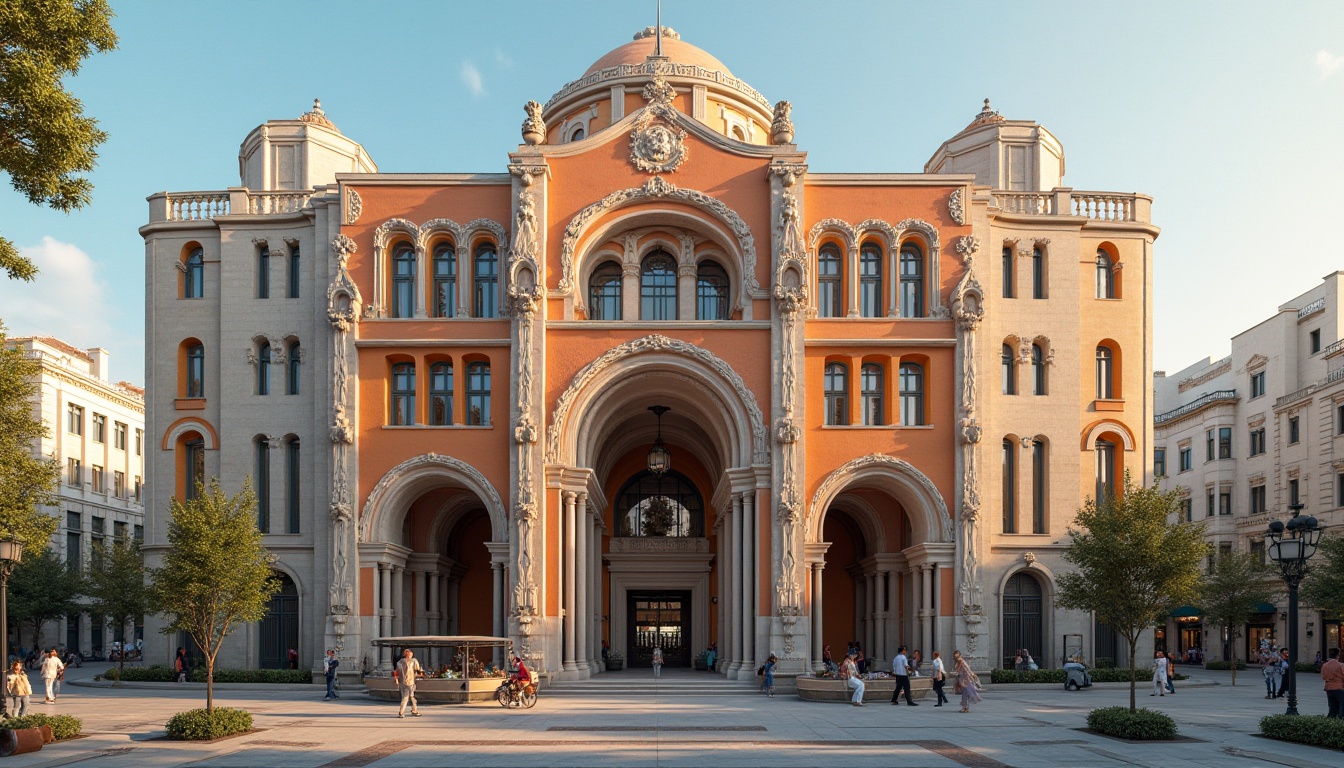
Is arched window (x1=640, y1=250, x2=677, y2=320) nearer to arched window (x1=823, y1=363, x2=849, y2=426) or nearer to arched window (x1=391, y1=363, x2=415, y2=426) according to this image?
arched window (x1=823, y1=363, x2=849, y2=426)

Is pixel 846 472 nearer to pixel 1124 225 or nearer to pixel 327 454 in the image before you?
pixel 1124 225

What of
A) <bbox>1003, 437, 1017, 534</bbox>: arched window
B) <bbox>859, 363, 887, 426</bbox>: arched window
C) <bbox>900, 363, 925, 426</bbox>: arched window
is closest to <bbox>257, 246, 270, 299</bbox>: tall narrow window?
<bbox>859, 363, 887, 426</bbox>: arched window

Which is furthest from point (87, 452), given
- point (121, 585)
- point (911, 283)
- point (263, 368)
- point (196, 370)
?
point (911, 283)

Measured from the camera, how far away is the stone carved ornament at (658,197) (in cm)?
3769

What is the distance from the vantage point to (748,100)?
46906 mm

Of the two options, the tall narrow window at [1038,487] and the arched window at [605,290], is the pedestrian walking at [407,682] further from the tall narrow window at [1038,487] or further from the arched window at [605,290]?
the tall narrow window at [1038,487]

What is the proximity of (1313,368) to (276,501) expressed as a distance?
5008cm

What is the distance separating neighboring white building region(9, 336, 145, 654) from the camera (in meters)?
60.4

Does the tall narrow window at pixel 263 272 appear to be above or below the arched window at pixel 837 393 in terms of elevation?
above

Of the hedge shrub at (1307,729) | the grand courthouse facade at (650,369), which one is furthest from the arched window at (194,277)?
the hedge shrub at (1307,729)

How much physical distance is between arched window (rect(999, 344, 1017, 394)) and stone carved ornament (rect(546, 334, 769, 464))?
9053 mm

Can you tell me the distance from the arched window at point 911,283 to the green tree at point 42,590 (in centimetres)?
3676

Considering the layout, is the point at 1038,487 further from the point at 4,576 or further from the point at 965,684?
the point at 4,576

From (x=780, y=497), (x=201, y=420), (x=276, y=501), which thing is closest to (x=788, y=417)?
(x=780, y=497)
